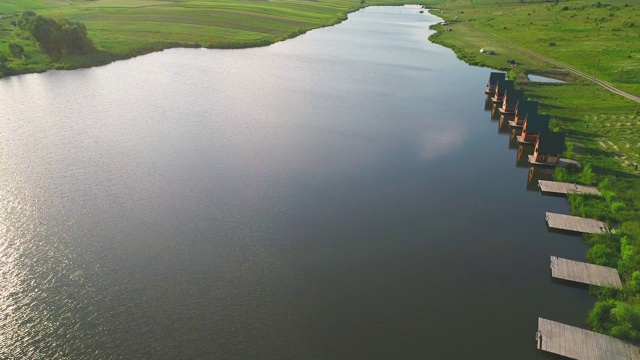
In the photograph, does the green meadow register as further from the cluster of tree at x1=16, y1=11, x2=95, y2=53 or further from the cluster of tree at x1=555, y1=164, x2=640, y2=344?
the cluster of tree at x1=16, y1=11, x2=95, y2=53

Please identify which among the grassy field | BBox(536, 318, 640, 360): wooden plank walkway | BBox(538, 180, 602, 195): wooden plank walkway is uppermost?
the grassy field

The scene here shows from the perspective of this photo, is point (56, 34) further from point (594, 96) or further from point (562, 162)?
point (594, 96)

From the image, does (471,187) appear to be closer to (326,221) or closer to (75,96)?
(326,221)

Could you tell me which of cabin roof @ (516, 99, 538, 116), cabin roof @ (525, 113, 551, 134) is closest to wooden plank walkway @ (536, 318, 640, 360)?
cabin roof @ (525, 113, 551, 134)

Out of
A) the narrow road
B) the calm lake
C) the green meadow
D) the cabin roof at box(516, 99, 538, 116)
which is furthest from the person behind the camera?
the narrow road

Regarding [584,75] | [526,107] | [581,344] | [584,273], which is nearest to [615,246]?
[584,273]

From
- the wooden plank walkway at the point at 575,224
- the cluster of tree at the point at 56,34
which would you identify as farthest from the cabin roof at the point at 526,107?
the cluster of tree at the point at 56,34
